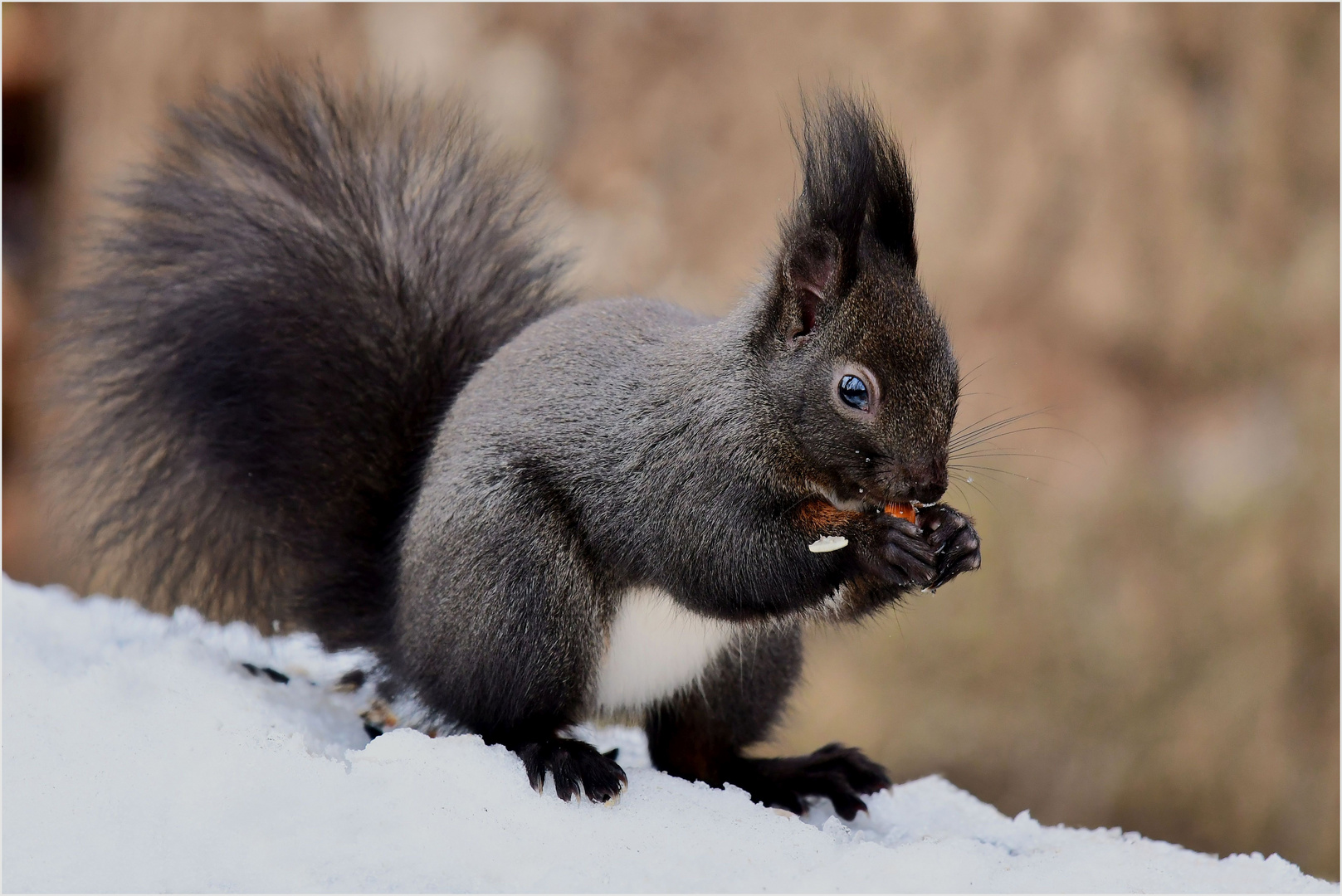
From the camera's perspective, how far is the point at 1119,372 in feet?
11.7

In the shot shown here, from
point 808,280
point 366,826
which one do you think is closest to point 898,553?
point 808,280

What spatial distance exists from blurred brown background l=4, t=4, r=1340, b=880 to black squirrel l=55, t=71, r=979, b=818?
1633mm

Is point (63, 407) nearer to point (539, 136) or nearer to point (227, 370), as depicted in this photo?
point (227, 370)

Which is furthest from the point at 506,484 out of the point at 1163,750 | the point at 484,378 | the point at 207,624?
the point at 1163,750

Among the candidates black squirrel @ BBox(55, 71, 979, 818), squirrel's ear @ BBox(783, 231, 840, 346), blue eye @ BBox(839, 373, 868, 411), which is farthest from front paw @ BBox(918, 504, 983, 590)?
squirrel's ear @ BBox(783, 231, 840, 346)

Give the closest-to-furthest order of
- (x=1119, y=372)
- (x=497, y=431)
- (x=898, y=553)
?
(x=898, y=553) → (x=497, y=431) → (x=1119, y=372)

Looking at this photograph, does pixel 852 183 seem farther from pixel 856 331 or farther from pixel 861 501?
pixel 861 501

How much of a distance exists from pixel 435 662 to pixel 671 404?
48cm

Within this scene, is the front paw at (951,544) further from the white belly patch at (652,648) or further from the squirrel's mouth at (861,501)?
the white belly patch at (652,648)

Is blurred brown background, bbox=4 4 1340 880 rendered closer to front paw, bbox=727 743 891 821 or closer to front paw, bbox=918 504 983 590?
front paw, bbox=727 743 891 821

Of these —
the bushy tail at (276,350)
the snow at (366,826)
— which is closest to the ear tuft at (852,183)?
the bushy tail at (276,350)

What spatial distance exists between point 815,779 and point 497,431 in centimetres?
76

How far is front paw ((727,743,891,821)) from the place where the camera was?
1823 mm

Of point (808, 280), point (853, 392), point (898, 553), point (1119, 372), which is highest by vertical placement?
point (1119, 372)
